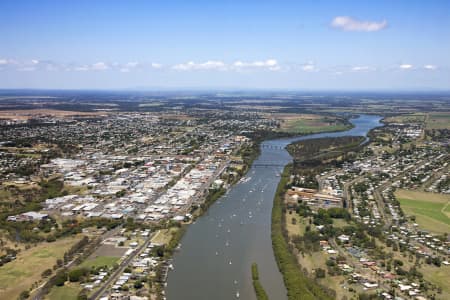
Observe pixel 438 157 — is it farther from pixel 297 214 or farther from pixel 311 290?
pixel 311 290

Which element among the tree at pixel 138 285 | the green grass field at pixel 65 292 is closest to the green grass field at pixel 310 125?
the tree at pixel 138 285

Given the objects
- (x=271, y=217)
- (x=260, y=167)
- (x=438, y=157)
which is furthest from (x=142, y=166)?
(x=438, y=157)

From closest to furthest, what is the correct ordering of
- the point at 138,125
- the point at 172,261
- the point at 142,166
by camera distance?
the point at 172,261 → the point at 142,166 → the point at 138,125

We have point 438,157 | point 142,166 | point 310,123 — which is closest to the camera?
point 142,166

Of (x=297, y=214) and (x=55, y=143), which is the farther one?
(x=55, y=143)

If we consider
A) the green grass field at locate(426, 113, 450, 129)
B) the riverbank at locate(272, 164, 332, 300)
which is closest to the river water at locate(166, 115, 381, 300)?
the riverbank at locate(272, 164, 332, 300)
